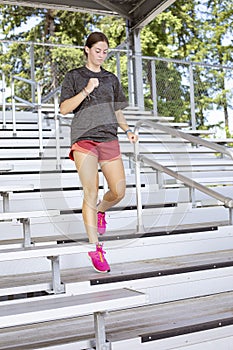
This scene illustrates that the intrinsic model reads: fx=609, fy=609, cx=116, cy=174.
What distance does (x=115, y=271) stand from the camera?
3652 millimetres

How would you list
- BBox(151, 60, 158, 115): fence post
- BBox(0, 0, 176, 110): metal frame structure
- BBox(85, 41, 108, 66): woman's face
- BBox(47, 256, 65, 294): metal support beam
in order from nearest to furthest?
BBox(47, 256, 65, 294): metal support beam < BBox(85, 41, 108, 66): woman's face < BBox(0, 0, 176, 110): metal frame structure < BBox(151, 60, 158, 115): fence post

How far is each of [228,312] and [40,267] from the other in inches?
45.4

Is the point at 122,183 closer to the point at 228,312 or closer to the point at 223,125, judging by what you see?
the point at 228,312

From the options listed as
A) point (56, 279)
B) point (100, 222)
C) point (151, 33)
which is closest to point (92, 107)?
point (100, 222)

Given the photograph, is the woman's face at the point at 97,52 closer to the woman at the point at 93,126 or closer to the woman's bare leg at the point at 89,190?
the woman at the point at 93,126

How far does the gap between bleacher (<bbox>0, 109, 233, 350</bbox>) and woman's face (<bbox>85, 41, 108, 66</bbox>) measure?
3.14 ft

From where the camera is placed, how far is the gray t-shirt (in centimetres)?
343

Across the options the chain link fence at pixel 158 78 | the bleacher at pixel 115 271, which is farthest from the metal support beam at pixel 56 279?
the chain link fence at pixel 158 78

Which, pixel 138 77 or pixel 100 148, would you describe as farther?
pixel 138 77

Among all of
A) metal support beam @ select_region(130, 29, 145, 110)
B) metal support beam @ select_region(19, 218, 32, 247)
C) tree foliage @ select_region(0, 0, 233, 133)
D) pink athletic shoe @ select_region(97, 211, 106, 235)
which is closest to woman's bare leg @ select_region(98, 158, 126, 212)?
pink athletic shoe @ select_region(97, 211, 106, 235)

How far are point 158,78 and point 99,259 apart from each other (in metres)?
5.71

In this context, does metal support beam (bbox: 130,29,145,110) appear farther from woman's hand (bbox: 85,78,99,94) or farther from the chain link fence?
woman's hand (bbox: 85,78,99,94)

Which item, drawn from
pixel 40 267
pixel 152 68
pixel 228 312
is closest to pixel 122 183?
pixel 40 267

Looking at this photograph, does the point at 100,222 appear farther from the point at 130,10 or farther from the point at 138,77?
the point at 130,10
